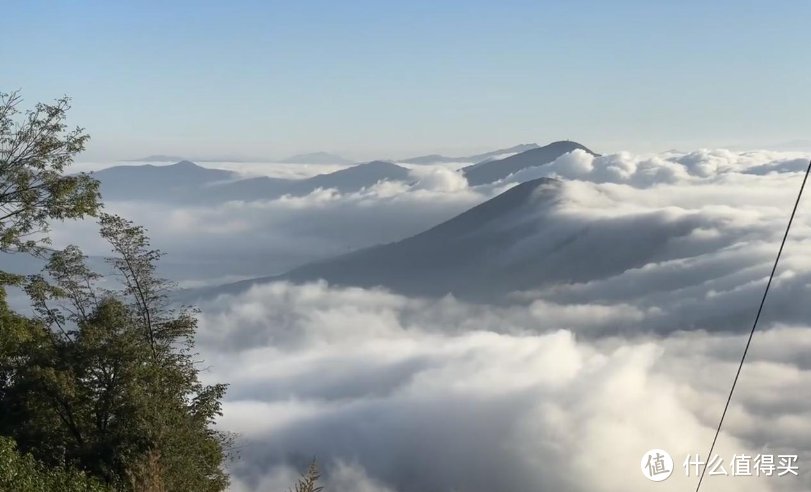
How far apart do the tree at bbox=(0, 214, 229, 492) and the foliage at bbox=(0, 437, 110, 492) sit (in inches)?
Answer: 50.2

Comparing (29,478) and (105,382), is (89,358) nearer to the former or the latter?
(105,382)

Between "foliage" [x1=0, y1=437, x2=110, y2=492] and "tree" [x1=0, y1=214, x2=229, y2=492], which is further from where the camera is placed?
"tree" [x1=0, y1=214, x2=229, y2=492]

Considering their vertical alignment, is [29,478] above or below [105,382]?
below

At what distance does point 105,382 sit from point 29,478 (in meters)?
4.75

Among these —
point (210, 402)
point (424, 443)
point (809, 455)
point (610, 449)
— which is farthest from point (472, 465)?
point (210, 402)

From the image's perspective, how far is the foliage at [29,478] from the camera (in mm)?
10102

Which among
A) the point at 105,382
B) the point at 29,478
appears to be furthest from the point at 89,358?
the point at 29,478

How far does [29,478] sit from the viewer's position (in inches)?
406

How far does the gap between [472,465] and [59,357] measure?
181 m

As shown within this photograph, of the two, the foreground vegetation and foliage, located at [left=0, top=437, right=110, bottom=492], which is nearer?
foliage, located at [left=0, top=437, right=110, bottom=492]

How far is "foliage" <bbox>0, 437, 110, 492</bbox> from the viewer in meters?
10.1

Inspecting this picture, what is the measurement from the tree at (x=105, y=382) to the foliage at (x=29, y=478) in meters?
1.27

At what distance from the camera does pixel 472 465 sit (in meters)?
187

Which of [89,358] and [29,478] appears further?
[89,358]
